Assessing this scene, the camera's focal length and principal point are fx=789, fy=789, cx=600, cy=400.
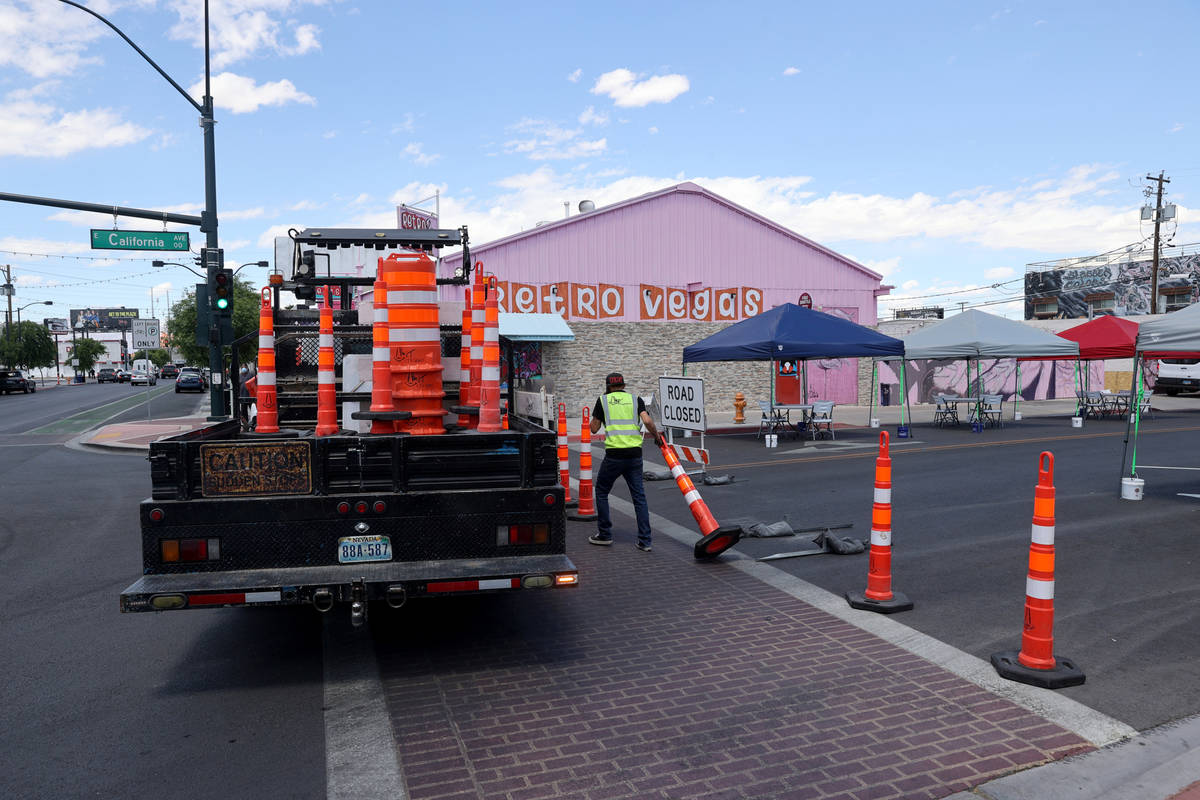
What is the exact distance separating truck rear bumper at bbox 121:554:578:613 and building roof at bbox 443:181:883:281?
1997cm

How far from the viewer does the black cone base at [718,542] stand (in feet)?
24.0

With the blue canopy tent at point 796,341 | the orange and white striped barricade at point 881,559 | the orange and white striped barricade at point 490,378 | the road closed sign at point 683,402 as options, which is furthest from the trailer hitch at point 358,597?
the blue canopy tent at point 796,341

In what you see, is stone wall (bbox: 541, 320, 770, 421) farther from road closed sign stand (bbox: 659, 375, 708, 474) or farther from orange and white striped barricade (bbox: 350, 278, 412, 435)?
orange and white striped barricade (bbox: 350, 278, 412, 435)

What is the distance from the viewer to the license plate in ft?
15.4

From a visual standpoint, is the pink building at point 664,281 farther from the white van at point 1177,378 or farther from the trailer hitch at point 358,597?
the trailer hitch at point 358,597

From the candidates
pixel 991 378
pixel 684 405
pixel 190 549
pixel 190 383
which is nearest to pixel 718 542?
pixel 190 549

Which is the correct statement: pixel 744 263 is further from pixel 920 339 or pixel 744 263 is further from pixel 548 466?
pixel 548 466

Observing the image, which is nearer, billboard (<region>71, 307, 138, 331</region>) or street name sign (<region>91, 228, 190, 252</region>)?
street name sign (<region>91, 228, 190, 252</region>)

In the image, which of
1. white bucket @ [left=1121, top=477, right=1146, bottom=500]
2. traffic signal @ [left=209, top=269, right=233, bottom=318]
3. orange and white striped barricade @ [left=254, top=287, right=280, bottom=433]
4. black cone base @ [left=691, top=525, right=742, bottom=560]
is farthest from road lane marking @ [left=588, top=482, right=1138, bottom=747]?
traffic signal @ [left=209, top=269, right=233, bottom=318]

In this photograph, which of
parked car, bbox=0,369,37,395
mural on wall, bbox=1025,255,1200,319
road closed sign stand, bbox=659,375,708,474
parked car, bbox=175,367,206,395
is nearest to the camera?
road closed sign stand, bbox=659,375,708,474

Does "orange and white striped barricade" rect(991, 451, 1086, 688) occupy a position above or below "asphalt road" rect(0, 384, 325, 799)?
above

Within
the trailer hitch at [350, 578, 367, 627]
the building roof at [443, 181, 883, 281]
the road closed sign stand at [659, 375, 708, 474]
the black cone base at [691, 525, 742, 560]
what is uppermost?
the building roof at [443, 181, 883, 281]

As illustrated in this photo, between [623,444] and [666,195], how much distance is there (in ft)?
67.7

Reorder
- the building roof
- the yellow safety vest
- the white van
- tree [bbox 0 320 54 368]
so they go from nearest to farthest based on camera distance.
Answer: the yellow safety vest < the building roof < the white van < tree [bbox 0 320 54 368]
